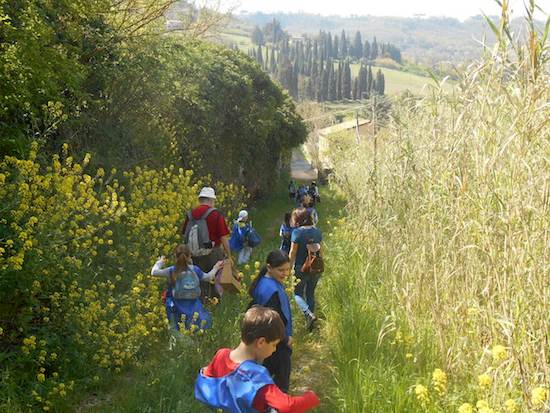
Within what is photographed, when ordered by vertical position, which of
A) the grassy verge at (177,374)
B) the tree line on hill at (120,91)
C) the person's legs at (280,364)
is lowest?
the grassy verge at (177,374)

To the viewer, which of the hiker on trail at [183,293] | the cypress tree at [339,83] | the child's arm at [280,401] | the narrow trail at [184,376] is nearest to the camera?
the child's arm at [280,401]

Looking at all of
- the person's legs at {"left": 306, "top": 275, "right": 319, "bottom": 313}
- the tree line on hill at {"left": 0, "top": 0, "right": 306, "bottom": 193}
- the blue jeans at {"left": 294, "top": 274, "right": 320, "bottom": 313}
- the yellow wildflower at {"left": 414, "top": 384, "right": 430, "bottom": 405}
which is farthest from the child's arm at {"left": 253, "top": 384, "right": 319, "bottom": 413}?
the tree line on hill at {"left": 0, "top": 0, "right": 306, "bottom": 193}

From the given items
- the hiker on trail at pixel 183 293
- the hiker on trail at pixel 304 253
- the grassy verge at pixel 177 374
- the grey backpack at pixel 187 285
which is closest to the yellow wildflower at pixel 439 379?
the grassy verge at pixel 177 374

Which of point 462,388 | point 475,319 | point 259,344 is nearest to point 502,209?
point 475,319

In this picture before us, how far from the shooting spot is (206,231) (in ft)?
22.3

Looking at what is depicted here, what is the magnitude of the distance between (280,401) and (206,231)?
4087 millimetres

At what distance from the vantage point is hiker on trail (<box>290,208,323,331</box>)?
20.9ft

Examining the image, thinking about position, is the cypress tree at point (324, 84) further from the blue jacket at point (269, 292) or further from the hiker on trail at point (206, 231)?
the blue jacket at point (269, 292)

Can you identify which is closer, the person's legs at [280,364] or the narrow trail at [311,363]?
the person's legs at [280,364]

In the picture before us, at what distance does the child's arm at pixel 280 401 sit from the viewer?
2822 mm

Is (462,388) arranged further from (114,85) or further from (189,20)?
(189,20)

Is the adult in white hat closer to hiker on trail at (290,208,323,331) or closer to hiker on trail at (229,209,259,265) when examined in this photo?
hiker on trail at (229,209,259,265)

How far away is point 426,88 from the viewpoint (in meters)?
5.68

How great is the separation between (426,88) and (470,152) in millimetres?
1234
